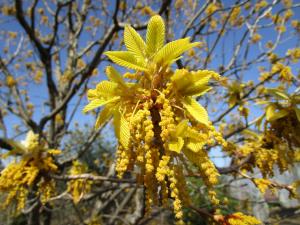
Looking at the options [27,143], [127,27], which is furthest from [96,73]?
[127,27]

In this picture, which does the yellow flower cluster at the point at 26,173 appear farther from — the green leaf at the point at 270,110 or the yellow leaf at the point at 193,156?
the green leaf at the point at 270,110

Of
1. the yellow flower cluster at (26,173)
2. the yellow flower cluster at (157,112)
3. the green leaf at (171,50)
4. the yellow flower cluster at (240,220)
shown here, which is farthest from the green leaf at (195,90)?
the yellow flower cluster at (26,173)

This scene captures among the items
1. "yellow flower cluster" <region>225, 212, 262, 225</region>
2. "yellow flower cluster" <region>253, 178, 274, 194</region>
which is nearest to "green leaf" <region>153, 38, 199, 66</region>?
"yellow flower cluster" <region>225, 212, 262, 225</region>

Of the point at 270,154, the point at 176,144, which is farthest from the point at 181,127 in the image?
the point at 270,154

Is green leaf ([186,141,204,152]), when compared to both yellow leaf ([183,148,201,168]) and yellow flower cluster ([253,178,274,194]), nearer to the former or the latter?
yellow leaf ([183,148,201,168])

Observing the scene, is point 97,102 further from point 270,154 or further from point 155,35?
point 270,154

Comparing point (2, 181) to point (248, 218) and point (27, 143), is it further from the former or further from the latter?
point (248, 218)
